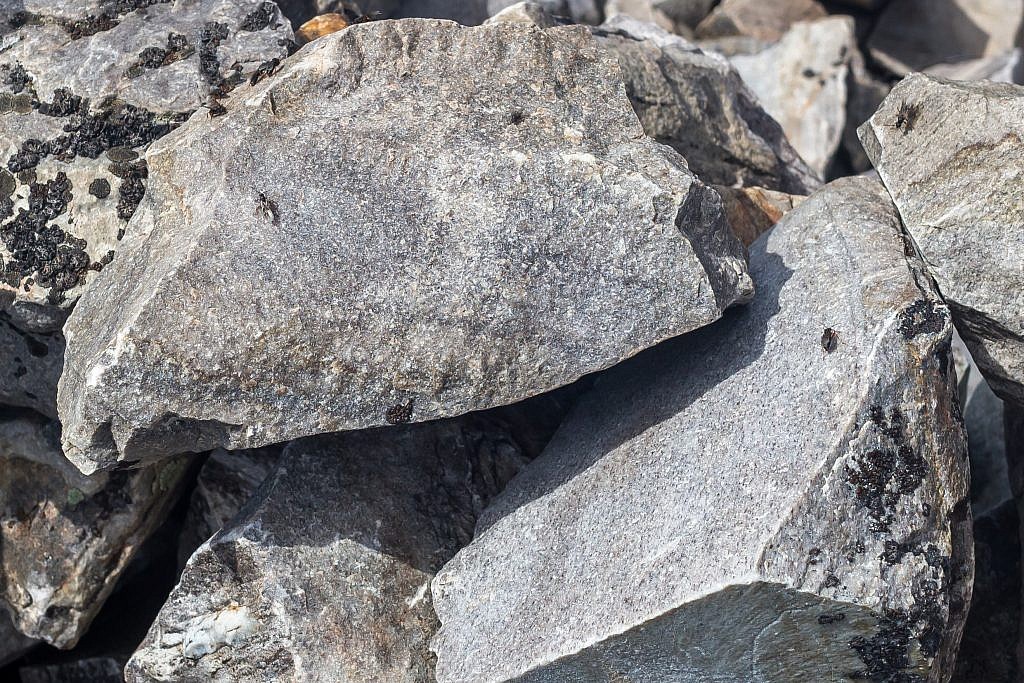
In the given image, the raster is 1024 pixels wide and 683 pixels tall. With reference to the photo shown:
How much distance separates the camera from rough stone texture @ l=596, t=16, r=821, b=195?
5.66 metres

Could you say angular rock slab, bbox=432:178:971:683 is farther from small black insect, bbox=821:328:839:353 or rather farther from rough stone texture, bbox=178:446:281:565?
rough stone texture, bbox=178:446:281:565

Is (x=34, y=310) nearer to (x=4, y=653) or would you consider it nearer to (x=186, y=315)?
(x=186, y=315)

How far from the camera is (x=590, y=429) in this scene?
4621 millimetres

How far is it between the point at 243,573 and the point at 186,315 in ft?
4.70

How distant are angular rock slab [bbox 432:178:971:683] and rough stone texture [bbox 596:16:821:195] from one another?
62.7 inches

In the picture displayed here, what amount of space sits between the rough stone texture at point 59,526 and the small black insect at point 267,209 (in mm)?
1982

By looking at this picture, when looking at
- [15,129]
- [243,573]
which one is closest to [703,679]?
[243,573]

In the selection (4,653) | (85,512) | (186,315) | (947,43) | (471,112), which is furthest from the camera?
(947,43)

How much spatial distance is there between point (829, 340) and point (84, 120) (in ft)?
12.0

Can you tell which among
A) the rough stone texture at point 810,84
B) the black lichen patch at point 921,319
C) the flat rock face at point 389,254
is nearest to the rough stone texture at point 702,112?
the flat rock face at point 389,254

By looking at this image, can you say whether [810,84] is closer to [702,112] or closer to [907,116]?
[702,112]

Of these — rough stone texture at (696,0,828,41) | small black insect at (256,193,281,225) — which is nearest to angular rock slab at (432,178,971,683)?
small black insect at (256,193,281,225)

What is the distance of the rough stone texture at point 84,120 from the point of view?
14.7 feet

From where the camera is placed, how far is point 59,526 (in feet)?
16.7
